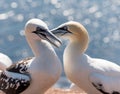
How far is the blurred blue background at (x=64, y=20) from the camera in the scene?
11.5 m

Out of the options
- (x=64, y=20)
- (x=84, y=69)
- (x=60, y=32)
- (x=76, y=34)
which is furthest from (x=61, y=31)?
(x=64, y=20)

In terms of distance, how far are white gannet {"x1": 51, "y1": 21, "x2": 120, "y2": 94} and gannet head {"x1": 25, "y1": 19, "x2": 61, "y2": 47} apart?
0.58 ft

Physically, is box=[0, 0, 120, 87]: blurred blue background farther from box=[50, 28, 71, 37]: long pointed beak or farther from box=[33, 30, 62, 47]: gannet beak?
box=[33, 30, 62, 47]: gannet beak

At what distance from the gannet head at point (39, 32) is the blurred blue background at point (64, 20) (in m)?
5.31

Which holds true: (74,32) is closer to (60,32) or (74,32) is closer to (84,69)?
(60,32)

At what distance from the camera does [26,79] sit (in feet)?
17.0

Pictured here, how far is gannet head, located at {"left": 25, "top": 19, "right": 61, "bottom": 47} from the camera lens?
16.8 ft

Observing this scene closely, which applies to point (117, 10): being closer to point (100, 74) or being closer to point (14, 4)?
point (14, 4)

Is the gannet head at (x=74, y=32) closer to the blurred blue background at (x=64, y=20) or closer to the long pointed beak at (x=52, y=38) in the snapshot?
the long pointed beak at (x=52, y=38)

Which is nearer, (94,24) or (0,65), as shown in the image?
(0,65)

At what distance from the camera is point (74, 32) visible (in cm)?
Result: 541

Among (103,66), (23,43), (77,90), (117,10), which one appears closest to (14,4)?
(117,10)

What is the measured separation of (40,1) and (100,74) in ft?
33.0

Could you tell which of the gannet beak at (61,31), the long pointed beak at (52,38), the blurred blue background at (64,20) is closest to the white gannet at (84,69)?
the gannet beak at (61,31)
